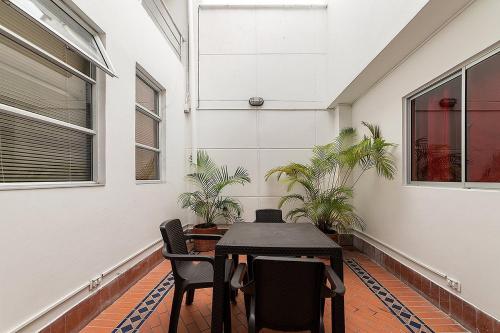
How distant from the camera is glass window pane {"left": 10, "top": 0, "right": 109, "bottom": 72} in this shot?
1739 millimetres

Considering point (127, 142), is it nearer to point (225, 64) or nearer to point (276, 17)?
point (225, 64)

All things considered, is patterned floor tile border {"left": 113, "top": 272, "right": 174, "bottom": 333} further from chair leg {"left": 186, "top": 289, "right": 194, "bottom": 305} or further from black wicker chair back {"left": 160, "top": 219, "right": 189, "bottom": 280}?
black wicker chair back {"left": 160, "top": 219, "right": 189, "bottom": 280}

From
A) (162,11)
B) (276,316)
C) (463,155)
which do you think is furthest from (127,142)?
(463,155)

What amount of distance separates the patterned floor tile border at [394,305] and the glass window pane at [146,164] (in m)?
3.17

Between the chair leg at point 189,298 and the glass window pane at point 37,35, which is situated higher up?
the glass window pane at point 37,35

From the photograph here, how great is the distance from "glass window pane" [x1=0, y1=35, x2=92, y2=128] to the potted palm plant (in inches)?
90.2

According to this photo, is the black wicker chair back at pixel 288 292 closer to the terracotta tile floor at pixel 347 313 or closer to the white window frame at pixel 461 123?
the terracotta tile floor at pixel 347 313

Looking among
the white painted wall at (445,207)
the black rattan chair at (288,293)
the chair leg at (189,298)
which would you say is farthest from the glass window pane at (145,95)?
the white painted wall at (445,207)

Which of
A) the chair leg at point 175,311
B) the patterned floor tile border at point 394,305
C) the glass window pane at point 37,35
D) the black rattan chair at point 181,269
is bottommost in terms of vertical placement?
the patterned floor tile border at point 394,305

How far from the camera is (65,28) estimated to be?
6.66 ft

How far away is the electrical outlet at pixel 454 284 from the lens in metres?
2.16

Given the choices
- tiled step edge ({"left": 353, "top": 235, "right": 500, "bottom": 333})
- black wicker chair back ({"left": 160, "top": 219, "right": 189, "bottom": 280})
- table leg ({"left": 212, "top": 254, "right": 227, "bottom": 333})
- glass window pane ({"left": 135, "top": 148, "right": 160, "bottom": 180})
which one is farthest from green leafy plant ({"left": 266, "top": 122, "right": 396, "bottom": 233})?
table leg ({"left": 212, "top": 254, "right": 227, "bottom": 333})

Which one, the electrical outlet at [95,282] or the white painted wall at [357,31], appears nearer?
the electrical outlet at [95,282]

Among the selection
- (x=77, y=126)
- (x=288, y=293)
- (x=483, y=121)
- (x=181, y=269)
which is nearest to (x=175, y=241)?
(x=181, y=269)
